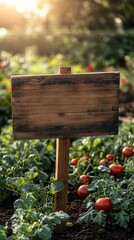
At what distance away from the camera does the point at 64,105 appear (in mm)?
3445

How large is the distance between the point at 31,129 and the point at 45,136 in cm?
10

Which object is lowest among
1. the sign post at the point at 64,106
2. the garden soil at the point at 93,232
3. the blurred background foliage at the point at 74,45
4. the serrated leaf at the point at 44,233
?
the garden soil at the point at 93,232

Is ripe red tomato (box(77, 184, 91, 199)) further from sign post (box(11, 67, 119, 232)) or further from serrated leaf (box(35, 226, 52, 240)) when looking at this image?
serrated leaf (box(35, 226, 52, 240))

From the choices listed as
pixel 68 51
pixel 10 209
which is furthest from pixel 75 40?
pixel 10 209

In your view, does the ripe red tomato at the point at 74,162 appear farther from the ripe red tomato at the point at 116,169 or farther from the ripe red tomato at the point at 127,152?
the ripe red tomato at the point at 116,169

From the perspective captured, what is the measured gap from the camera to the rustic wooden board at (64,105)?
3.39 metres

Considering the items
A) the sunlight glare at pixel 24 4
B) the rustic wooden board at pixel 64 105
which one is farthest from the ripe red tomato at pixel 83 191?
the sunlight glare at pixel 24 4

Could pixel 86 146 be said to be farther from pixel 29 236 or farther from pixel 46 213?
pixel 29 236

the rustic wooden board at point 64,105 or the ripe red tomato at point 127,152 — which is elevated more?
the rustic wooden board at point 64,105

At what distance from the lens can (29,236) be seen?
313 centimetres

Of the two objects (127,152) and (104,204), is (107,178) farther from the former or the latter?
(127,152)

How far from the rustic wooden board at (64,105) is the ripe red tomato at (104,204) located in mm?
470

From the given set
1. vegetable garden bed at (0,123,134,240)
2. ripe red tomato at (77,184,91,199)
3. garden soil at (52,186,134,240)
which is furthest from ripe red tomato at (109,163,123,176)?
garden soil at (52,186,134,240)

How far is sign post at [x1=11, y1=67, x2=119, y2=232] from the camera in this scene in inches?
133
